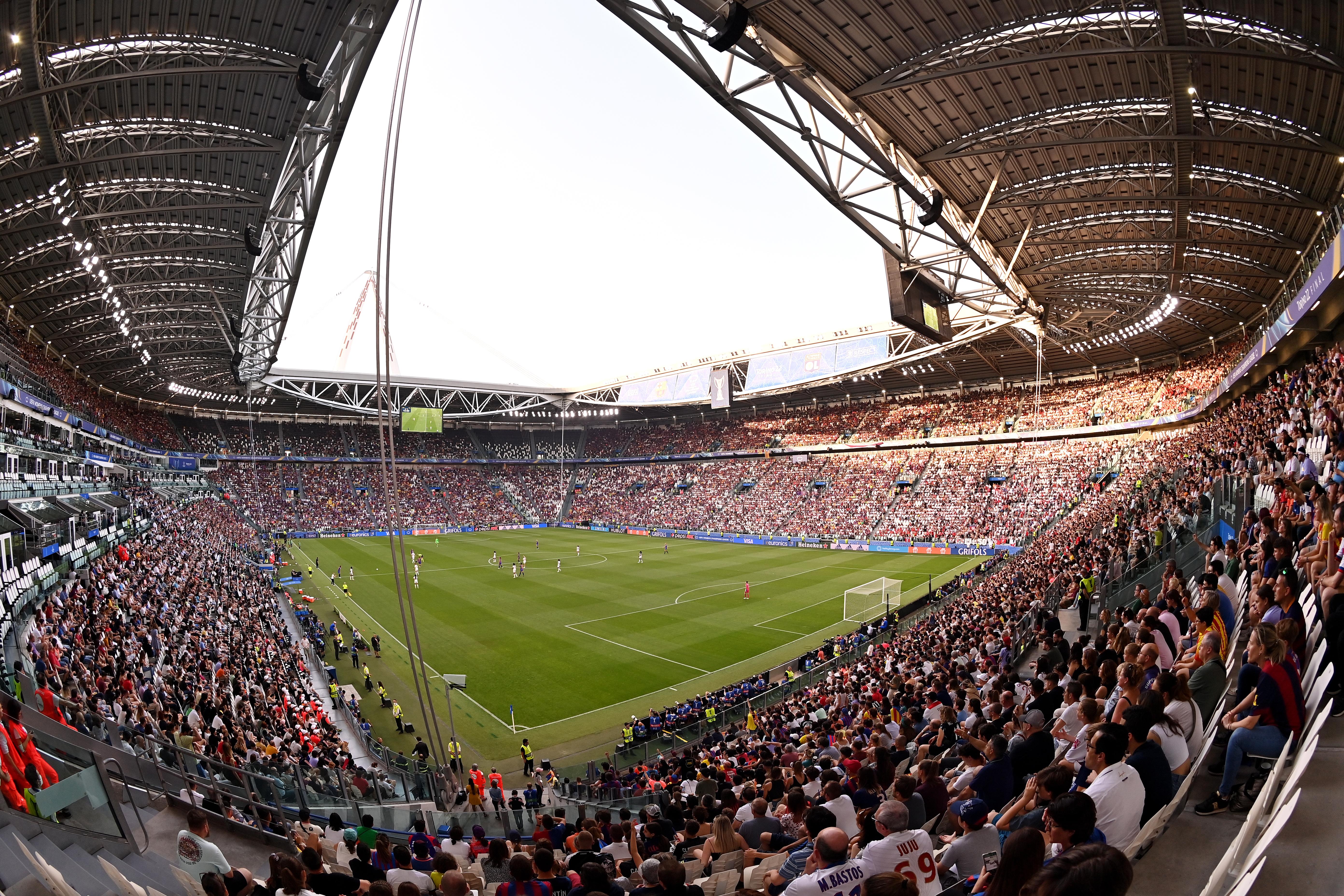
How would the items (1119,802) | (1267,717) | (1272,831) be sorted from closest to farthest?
(1272,831)
(1119,802)
(1267,717)

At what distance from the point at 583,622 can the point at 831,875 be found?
1185 inches

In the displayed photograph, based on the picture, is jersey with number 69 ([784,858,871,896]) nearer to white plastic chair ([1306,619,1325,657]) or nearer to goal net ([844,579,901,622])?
white plastic chair ([1306,619,1325,657])

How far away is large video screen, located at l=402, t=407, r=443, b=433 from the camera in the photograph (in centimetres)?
6944

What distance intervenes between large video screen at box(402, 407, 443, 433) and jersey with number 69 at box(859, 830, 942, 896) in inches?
2730

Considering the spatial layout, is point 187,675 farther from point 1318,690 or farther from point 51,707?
point 1318,690

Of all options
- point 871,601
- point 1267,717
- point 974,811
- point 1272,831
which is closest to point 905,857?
point 974,811

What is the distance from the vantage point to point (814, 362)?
5634 cm

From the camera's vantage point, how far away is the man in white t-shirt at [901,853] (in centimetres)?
409

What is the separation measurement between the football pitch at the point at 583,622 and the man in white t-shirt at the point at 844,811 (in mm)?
15040

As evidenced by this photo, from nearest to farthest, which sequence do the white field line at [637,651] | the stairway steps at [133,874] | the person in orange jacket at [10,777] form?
the stairway steps at [133,874], the person in orange jacket at [10,777], the white field line at [637,651]

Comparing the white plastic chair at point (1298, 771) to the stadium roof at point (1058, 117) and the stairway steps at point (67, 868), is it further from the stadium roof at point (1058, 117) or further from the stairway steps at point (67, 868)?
the stadium roof at point (1058, 117)

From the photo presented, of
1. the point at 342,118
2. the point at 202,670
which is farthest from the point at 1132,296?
the point at 202,670

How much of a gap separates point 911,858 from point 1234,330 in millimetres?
51062

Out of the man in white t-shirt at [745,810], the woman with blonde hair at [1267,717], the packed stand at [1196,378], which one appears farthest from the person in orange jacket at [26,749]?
the packed stand at [1196,378]
